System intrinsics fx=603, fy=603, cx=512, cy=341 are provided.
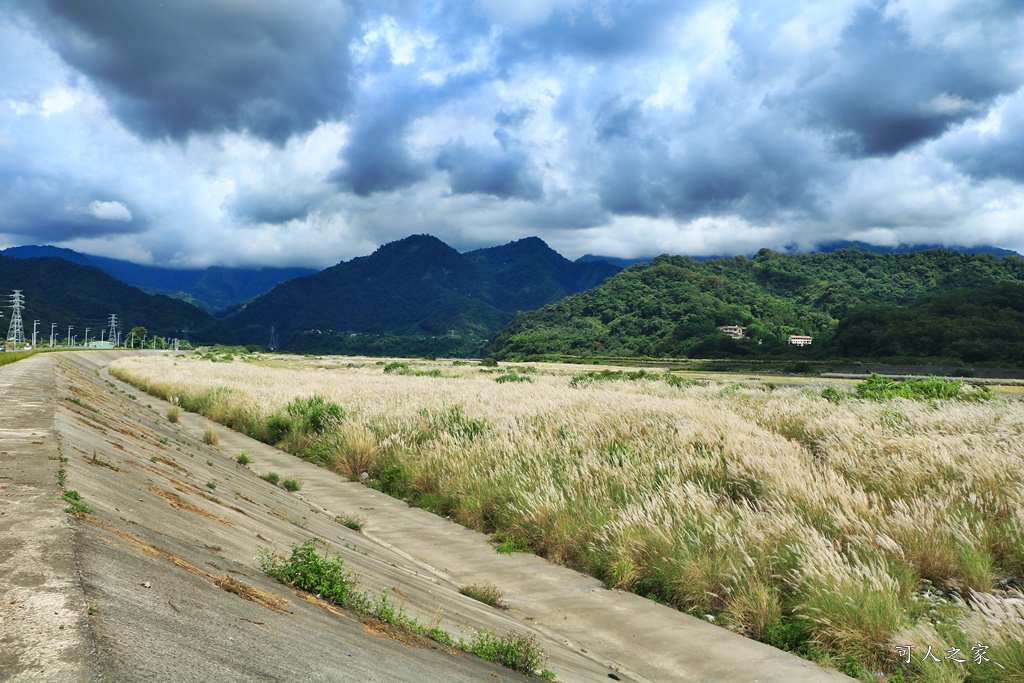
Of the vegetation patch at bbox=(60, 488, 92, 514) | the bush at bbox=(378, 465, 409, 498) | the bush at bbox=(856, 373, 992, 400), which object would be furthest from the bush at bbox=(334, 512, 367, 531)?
the bush at bbox=(856, 373, 992, 400)

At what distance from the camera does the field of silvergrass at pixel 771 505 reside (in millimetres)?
5910

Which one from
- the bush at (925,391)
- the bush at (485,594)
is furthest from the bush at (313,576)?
the bush at (925,391)

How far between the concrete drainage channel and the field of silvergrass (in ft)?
1.75

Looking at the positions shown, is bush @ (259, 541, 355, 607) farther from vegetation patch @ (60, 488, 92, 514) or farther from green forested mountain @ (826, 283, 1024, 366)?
green forested mountain @ (826, 283, 1024, 366)

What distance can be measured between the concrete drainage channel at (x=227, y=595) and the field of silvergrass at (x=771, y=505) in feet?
1.75

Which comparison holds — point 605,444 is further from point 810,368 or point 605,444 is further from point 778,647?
point 810,368

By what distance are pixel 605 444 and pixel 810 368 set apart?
257ft

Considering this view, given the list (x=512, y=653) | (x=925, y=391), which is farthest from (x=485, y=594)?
(x=925, y=391)

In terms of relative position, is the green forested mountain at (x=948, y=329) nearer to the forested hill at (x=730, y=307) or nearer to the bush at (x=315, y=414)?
the forested hill at (x=730, y=307)

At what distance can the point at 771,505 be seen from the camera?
344 inches

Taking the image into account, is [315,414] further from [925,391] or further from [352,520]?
[925,391]

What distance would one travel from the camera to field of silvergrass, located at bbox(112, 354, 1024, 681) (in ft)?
19.4

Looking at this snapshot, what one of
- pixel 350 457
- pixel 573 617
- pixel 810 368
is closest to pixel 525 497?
pixel 573 617

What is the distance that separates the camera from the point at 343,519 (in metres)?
10.8
